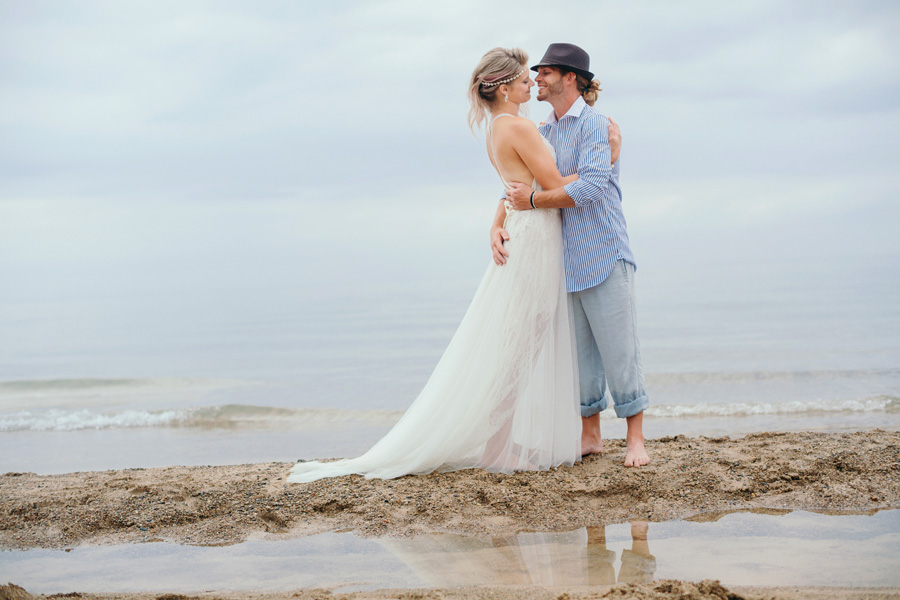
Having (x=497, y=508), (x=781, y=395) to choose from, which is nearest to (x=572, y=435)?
(x=497, y=508)

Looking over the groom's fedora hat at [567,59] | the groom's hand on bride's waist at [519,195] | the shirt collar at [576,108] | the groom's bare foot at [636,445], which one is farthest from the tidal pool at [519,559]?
the groom's fedora hat at [567,59]

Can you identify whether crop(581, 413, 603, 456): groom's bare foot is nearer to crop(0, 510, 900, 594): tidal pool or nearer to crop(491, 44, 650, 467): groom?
crop(491, 44, 650, 467): groom

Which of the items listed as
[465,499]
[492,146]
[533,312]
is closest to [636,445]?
[533,312]

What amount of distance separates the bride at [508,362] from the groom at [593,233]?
0.34 feet

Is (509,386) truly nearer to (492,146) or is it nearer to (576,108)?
(492,146)

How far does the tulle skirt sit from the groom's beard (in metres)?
0.74

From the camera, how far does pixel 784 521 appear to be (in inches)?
142

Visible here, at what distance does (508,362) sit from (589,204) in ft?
3.60

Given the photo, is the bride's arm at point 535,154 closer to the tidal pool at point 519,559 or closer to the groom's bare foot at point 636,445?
the groom's bare foot at point 636,445

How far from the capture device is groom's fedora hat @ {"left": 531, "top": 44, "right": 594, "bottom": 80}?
14.0 ft

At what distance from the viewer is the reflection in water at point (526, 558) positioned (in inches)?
118

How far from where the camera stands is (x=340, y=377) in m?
14.1

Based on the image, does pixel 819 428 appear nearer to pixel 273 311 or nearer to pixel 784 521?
pixel 784 521

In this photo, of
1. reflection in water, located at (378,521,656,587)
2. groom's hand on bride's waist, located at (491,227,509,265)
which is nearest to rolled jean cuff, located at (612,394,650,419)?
reflection in water, located at (378,521,656,587)
